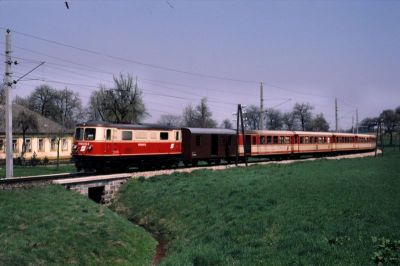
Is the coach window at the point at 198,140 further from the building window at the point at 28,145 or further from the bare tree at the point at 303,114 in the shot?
the bare tree at the point at 303,114

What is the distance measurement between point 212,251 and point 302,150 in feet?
122

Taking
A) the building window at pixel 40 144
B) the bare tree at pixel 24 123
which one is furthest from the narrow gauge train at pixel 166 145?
the building window at pixel 40 144

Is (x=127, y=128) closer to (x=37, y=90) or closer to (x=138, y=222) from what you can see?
(x=138, y=222)

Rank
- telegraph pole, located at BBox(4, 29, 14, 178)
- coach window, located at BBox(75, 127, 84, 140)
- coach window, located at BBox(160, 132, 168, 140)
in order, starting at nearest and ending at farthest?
telegraph pole, located at BBox(4, 29, 14, 178) < coach window, located at BBox(75, 127, 84, 140) < coach window, located at BBox(160, 132, 168, 140)

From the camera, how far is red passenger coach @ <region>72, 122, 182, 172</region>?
2645 centimetres

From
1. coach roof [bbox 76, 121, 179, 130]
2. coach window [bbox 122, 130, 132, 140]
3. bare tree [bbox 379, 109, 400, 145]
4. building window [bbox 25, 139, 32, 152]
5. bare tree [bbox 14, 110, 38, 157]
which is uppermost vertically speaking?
bare tree [bbox 379, 109, 400, 145]

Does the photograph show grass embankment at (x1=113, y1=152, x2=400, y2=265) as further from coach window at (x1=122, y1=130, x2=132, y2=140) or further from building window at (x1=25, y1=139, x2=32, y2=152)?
building window at (x1=25, y1=139, x2=32, y2=152)

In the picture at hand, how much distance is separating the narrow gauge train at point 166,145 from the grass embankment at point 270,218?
2.78 metres

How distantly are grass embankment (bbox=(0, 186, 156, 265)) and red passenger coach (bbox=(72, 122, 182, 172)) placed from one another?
6.93 m

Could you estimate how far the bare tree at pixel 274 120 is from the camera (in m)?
133

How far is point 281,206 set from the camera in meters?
16.1

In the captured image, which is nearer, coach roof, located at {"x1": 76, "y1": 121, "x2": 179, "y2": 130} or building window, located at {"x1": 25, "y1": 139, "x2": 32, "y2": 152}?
coach roof, located at {"x1": 76, "y1": 121, "x2": 179, "y2": 130}

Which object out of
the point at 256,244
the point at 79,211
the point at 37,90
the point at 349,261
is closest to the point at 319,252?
the point at 349,261

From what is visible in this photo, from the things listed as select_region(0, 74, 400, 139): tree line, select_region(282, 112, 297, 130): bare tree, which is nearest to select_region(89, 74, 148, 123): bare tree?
select_region(0, 74, 400, 139): tree line
